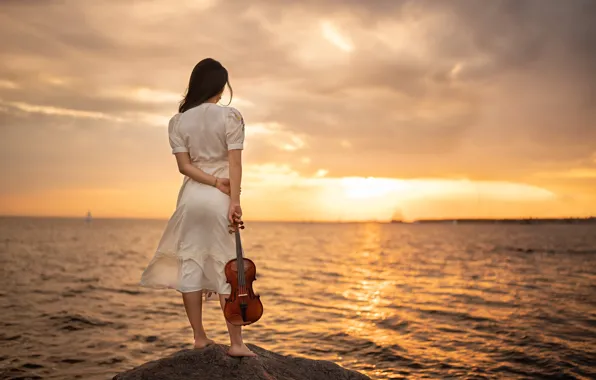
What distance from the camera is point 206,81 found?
5.09 m

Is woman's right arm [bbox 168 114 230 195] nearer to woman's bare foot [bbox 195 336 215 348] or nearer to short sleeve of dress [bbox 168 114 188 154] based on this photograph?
short sleeve of dress [bbox 168 114 188 154]

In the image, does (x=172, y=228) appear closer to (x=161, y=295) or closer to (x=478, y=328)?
(x=478, y=328)

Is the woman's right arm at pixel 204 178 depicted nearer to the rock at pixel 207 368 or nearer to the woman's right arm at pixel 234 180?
the woman's right arm at pixel 234 180

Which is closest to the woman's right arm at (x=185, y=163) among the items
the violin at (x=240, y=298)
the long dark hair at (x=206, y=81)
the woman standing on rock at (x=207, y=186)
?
the woman standing on rock at (x=207, y=186)

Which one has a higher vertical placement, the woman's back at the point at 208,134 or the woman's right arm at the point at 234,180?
the woman's back at the point at 208,134

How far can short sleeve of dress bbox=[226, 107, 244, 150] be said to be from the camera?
16.1ft

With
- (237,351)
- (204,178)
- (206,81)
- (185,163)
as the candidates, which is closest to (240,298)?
(237,351)

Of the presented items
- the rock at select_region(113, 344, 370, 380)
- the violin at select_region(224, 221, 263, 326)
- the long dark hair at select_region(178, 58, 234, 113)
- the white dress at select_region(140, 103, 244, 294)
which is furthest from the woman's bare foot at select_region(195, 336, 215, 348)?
the long dark hair at select_region(178, 58, 234, 113)

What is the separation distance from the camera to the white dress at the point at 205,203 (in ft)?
16.3

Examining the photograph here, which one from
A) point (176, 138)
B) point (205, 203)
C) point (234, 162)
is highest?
point (176, 138)

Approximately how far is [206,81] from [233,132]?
666 millimetres

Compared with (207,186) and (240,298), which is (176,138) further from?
(240,298)

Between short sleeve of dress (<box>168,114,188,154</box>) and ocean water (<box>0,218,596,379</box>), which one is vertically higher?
short sleeve of dress (<box>168,114,188,154</box>)

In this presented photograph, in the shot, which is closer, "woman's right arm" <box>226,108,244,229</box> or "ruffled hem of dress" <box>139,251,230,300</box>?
"woman's right arm" <box>226,108,244,229</box>
